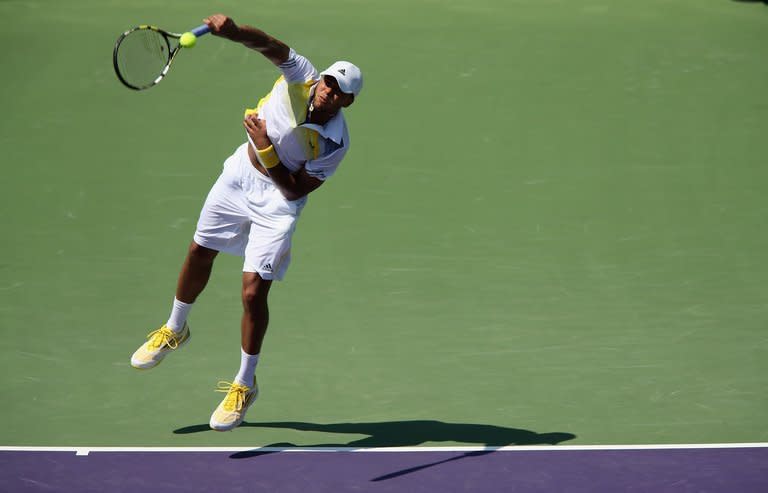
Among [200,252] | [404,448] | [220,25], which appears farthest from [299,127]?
[404,448]

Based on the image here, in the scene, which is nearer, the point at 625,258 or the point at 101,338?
the point at 101,338

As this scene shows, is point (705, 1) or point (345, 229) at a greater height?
point (705, 1)

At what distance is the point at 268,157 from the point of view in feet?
27.7

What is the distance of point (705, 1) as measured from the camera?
53.1 feet

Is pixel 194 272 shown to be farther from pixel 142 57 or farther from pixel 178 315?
pixel 142 57

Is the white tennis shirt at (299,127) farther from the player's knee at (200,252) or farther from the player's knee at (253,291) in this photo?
the player's knee at (200,252)

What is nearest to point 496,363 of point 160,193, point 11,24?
point 160,193

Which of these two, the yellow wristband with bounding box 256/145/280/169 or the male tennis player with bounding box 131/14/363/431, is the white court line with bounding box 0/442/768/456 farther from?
the yellow wristband with bounding box 256/145/280/169

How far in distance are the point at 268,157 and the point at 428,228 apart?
3869mm

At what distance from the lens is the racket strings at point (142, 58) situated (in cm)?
816

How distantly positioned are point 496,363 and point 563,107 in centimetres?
489

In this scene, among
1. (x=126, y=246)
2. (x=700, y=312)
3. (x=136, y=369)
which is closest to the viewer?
(x=136, y=369)

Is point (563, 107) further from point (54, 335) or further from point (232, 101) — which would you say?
point (54, 335)

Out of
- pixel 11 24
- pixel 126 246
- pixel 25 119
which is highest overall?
pixel 11 24
